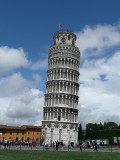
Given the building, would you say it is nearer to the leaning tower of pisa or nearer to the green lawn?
the leaning tower of pisa

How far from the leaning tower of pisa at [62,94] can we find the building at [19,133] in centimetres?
2806

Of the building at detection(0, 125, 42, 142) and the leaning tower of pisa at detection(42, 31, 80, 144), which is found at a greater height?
the leaning tower of pisa at detection(42, 31, 80, 144)

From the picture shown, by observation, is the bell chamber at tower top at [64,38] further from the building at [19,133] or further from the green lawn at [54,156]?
the green lawn at [54,156]

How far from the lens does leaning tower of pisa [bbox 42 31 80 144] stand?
56.4 metres

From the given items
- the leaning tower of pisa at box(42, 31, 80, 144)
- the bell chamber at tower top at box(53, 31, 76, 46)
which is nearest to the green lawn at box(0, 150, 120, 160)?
the leaning tower of pisa at box(42, 31, 80, 144)

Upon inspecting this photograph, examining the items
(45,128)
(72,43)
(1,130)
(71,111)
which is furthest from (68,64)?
(1,130)

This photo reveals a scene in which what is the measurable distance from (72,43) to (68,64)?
29.1 feet

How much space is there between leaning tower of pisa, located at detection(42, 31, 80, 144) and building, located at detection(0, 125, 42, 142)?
92.1 feet

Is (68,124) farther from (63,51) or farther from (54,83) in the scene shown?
(63,51)

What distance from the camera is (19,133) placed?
286 feet

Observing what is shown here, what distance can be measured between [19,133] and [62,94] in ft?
126

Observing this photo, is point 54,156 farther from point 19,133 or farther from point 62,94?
point 19,133

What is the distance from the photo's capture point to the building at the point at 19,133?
83938 millimetres

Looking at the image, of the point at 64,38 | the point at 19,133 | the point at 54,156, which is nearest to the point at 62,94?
the point at 64,38
